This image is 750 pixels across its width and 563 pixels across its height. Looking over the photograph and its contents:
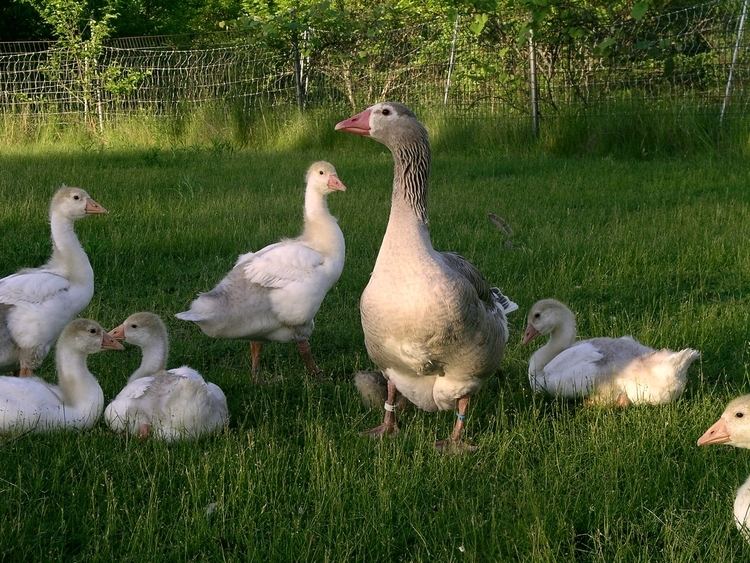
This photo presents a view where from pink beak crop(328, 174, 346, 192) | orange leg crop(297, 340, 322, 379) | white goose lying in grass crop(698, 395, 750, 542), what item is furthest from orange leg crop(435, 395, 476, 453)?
pink beak crop(328, 174, 346, 192)

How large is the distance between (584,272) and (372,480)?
4.38 metres

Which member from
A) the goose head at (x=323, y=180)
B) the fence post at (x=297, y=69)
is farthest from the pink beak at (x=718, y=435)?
the fence post at (x=297, y=69)

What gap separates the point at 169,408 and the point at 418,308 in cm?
131

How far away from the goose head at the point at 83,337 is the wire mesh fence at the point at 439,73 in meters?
9.00

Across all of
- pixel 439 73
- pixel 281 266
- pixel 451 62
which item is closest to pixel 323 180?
pixel 281 266

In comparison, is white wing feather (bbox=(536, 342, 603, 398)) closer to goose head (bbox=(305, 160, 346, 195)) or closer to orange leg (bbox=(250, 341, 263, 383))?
orange leg (bbox=(250, 341, 263, 383))

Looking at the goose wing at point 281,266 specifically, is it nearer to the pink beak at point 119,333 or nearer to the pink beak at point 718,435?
the pink beak at point 119,333

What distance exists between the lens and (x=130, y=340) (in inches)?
202

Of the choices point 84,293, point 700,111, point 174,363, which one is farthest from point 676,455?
point 700,111

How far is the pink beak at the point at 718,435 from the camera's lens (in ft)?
12.7

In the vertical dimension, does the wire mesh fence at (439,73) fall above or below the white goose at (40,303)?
above

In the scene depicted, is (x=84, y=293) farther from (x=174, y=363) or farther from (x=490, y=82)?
(x=490, y=82)

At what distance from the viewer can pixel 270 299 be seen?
5770mm

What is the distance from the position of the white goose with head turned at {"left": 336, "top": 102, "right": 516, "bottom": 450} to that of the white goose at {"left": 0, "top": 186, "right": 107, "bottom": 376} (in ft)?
6.99
